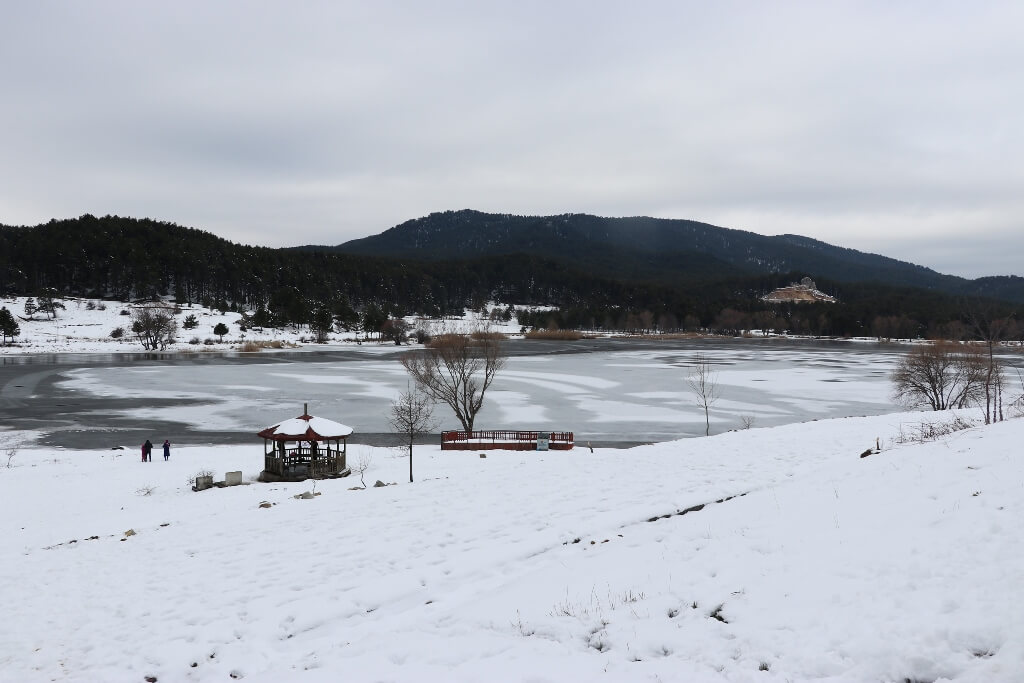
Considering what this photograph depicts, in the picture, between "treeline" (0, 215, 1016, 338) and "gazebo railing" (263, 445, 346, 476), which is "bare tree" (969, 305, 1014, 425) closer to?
"gazebo railing" (263, 445, 346, 476)

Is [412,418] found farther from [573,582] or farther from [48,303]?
[48,303]

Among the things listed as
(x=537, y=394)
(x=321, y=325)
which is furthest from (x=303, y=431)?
(x=321, y=325)

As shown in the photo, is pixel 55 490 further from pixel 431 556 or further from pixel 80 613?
→ pixel 431 556

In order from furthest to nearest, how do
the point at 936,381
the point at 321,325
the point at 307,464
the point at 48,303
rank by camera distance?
the point at 321,325 < the point at 48,303 < the point at 936,381 < the point at 307,464

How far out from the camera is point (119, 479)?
20.8 m

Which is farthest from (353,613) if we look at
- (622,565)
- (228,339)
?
(228,339)

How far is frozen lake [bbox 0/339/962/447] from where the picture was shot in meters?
31.9

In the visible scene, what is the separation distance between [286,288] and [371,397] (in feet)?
338

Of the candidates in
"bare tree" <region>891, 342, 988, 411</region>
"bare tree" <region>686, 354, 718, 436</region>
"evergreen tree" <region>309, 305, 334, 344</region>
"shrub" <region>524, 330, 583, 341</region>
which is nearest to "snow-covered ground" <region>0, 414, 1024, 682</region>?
"bare tree" <region>686, 354, 718, 436</region>

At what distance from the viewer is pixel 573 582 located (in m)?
7.93

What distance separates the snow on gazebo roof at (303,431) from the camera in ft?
68.4

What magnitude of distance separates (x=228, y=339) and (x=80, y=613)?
10395 cm

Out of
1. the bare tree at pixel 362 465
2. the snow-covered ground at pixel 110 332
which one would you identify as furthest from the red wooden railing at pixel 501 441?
the snow-covered ground at pixel 110 332

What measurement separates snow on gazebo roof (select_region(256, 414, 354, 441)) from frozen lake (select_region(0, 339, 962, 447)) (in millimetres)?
7950
